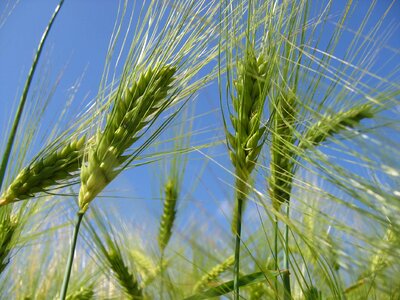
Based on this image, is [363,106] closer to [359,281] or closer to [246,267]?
[359,281]

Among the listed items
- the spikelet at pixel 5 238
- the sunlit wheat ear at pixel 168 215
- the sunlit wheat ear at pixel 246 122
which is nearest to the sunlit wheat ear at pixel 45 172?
the spikelet at pixel 5 238

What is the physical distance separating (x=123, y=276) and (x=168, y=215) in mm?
391

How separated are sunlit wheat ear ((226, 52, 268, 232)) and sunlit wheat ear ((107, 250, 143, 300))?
2.40ft

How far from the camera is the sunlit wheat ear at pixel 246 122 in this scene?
1078 mm

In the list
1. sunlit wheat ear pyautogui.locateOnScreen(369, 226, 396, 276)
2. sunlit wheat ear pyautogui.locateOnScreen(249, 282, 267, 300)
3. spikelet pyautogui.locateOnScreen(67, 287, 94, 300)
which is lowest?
spikelet pyautogui.locateOnScreen(67, 287, 94, 300)

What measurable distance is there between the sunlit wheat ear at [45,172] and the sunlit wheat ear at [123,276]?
56 cm

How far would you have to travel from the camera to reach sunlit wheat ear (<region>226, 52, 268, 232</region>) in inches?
42.4

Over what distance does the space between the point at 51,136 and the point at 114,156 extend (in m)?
0.30

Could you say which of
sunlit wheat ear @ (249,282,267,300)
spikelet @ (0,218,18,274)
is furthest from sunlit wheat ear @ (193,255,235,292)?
spikelet @ (0,218,18,274)

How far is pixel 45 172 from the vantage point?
1146 mm

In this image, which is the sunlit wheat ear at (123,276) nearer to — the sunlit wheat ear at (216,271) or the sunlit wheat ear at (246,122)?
the sunlit wheat ear at (216,271)

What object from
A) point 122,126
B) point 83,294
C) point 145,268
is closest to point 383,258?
point 122,126

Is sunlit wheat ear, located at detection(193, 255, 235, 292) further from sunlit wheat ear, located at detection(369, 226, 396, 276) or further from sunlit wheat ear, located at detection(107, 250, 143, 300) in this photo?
sunlit wheat ear, located at detection(369, 226, 396, 276)

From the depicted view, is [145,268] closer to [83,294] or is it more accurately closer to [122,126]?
[83,294]
